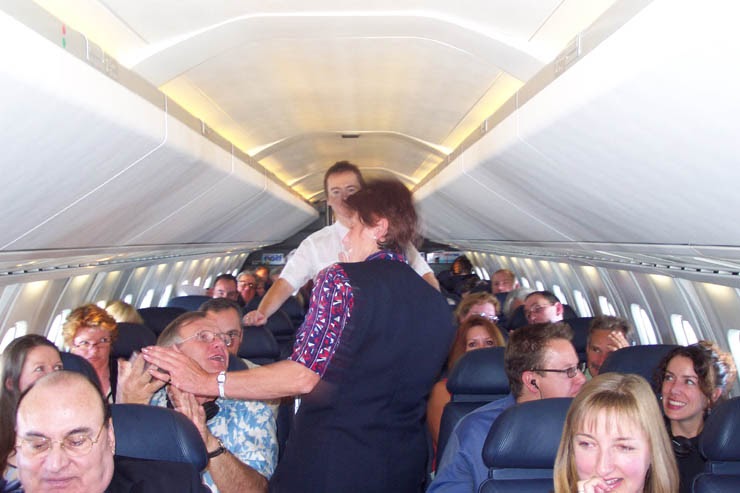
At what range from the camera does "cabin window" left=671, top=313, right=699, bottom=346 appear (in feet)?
29.6

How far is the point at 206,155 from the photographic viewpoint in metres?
6.91

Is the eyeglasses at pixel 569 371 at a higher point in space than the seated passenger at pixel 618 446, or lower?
higher

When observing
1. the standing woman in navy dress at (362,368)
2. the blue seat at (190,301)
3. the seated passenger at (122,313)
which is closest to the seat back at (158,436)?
the standing woman in navy dress at (362,368)

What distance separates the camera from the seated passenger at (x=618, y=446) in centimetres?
319

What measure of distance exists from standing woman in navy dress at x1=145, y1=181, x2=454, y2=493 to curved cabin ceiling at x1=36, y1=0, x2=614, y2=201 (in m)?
2.69

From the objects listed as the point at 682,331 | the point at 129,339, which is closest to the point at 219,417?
the point at 129,339

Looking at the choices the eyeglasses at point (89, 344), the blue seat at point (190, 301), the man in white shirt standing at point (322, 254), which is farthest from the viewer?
the blue seat at point (190, 301)

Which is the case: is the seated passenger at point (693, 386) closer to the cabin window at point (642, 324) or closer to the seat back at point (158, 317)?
the seat back at point (158, 317)

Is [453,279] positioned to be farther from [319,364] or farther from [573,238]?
[319,364]

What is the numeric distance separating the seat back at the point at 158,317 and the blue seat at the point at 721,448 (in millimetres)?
6234

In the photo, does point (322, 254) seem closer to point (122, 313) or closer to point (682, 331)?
point (122, 313)

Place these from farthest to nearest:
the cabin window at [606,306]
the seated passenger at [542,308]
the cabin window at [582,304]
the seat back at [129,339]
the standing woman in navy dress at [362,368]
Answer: the cabin window at [582,304], the cabin window at [606,306], the seated passenger at [542,308], the seat back at [129,339], the standing woman in navy dress at [362,368]

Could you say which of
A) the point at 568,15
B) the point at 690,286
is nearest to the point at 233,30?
the point at 568,15

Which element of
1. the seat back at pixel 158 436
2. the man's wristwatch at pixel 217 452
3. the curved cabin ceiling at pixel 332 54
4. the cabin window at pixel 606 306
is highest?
the curved cabin ceiling at pixel 332 54
